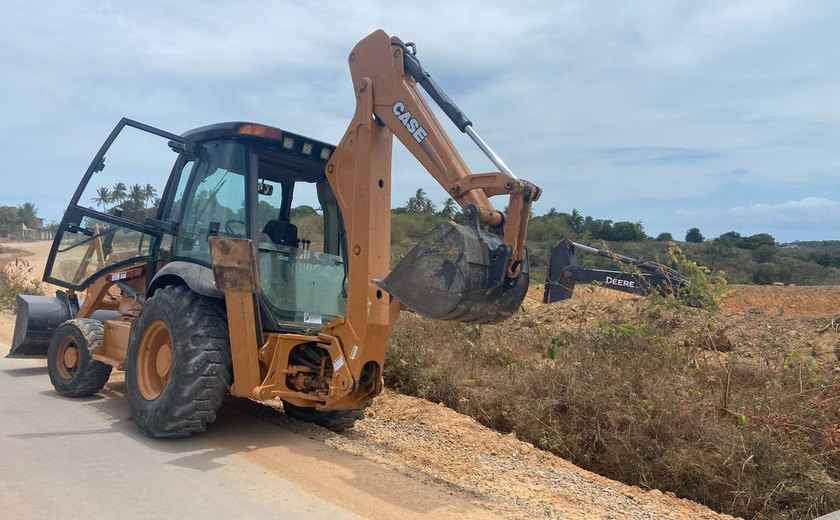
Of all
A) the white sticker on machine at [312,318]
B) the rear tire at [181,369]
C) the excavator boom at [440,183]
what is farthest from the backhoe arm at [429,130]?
the rear tire at [181,369]

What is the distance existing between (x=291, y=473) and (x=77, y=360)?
3515mm

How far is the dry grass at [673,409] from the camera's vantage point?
4742 millimetres

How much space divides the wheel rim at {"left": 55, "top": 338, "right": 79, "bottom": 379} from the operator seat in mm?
2625

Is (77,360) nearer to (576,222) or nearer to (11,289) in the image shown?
(11,289)

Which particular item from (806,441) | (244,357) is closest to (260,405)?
(244,357)

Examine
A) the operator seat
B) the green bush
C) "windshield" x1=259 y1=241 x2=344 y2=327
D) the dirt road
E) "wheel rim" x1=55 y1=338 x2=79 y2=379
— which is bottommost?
the dirt road

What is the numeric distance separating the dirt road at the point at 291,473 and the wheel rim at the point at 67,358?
0.62 m

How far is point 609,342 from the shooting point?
6.85m

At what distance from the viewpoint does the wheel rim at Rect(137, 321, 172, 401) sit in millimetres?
5512

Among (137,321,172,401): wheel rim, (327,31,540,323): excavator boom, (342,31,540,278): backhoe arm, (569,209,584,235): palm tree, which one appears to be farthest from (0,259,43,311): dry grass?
(569,209,584,235): palm tree

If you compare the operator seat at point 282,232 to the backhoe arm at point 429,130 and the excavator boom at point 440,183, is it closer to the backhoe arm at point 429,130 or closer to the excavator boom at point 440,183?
the excavator boom at point 440,183

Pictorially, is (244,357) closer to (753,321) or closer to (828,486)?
(828,486)

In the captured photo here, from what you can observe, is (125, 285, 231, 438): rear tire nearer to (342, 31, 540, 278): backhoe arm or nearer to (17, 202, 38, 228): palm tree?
(342, 31, 540, 278): backhoe arm

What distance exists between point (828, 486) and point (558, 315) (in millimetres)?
6790
